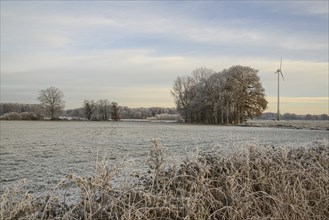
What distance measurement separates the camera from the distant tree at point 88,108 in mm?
172725

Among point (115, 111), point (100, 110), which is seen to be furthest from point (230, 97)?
point (100, 110)

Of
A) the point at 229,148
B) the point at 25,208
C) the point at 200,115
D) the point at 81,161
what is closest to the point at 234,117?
the point at 200,115

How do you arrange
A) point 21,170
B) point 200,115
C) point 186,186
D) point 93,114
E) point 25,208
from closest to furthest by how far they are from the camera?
1. point 25,208
2. point 186,186
3. point 21,170
4. point 200,115
5. point 93,114

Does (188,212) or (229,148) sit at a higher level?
(229,148)

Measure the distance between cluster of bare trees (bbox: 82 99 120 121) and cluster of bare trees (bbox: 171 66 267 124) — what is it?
63.7m

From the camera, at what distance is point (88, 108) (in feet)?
569

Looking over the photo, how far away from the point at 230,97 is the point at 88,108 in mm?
93333

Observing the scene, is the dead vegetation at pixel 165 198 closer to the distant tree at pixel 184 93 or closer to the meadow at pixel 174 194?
the meadow at pixel 174 194

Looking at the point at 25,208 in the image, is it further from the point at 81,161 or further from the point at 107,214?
the point at 81,161

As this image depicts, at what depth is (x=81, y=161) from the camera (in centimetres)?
2159

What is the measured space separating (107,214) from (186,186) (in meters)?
2.23

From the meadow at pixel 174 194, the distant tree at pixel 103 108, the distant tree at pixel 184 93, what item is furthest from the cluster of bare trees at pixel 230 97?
the meadow at pixel 174 194

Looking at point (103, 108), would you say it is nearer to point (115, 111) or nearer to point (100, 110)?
point (100, 110)

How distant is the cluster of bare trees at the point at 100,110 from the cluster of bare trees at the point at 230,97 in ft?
209
